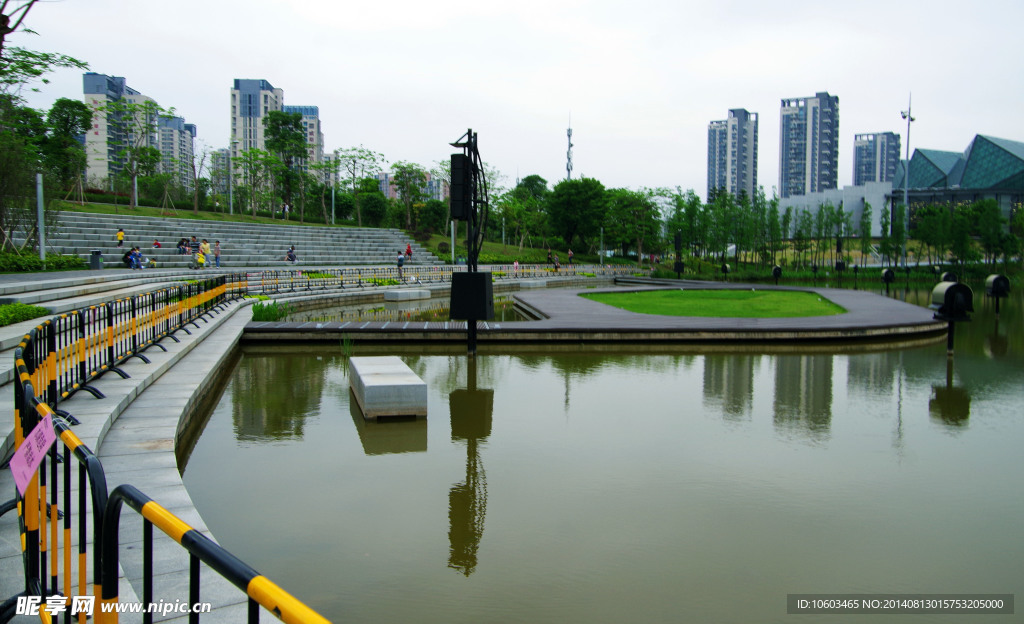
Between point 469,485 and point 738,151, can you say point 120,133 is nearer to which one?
point 469,485

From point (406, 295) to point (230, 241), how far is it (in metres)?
17.1

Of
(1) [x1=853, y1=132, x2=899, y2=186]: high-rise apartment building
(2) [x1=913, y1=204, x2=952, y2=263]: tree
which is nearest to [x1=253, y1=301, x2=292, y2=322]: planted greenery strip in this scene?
(2) [x1=913, y1=204, x2=952, y2=263]: tree

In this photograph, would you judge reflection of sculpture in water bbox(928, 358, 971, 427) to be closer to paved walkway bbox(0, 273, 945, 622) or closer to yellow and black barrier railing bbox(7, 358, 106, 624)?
paved walkway bbox(0, 273, 945, 622)

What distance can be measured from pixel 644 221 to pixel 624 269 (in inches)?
472

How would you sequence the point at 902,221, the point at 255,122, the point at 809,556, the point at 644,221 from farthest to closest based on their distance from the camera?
the point at 255,122 < the point at 644,221 < the point at 902,221 < the point at 809,556

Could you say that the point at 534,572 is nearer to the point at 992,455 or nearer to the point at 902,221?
the point at 992,455

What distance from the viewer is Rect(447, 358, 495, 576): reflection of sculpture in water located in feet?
16.5

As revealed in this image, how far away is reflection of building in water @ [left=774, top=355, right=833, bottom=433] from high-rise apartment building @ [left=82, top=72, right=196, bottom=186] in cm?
4146

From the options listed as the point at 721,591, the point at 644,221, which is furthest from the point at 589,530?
the point at 644,221

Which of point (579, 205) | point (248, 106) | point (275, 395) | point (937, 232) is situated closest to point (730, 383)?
point (275, 395)

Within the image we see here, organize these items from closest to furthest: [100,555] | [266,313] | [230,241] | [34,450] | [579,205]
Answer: [100,555] → [34,450] → [266,313] → [230,241] → [579,205]

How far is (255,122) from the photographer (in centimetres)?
13638

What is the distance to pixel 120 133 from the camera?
5781 cm

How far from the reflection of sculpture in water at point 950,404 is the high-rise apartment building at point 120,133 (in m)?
44.0
